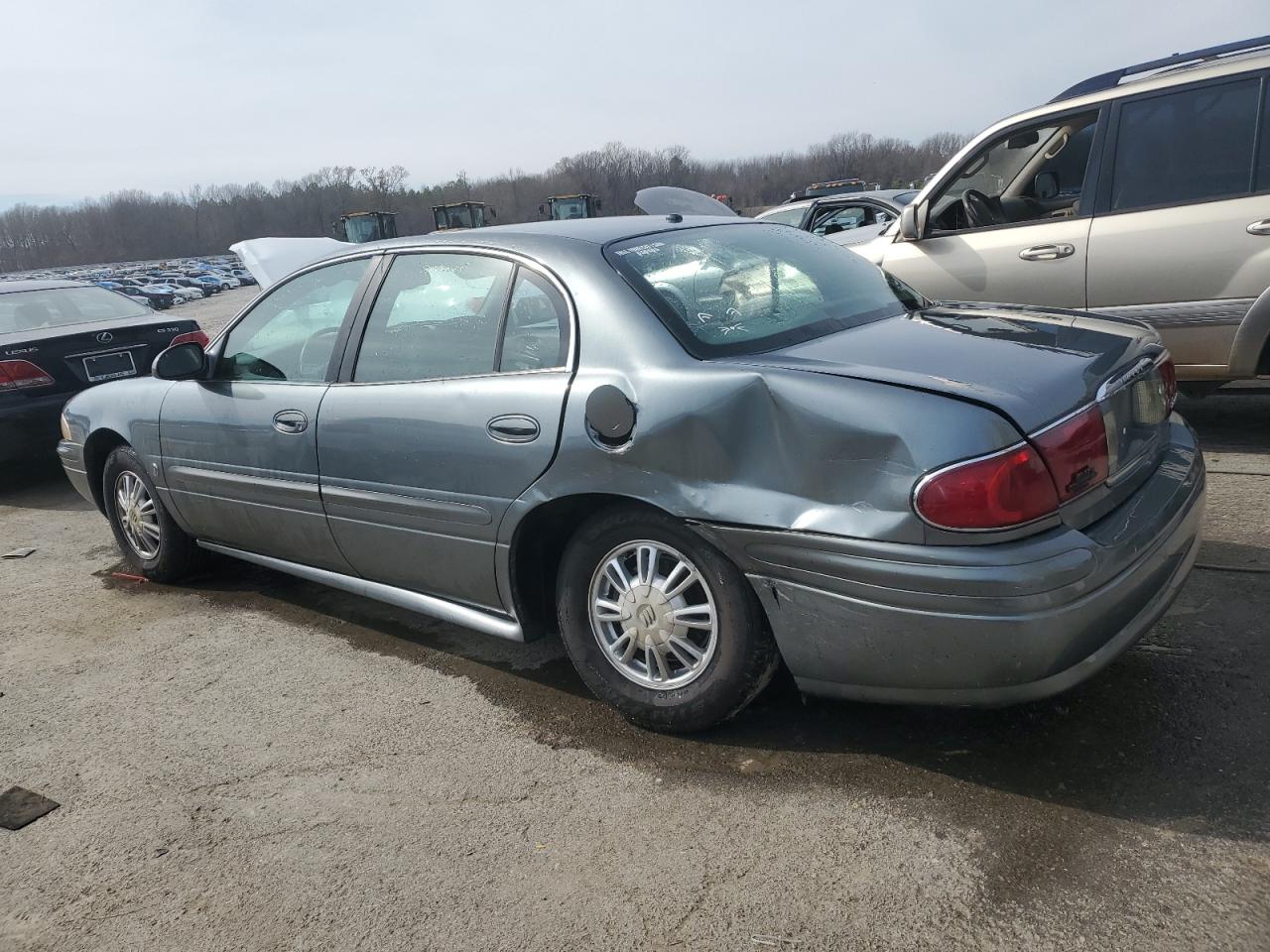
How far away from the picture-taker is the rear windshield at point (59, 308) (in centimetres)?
745

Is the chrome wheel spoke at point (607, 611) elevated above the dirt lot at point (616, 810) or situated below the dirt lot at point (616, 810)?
above

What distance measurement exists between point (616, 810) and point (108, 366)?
20.2 feet

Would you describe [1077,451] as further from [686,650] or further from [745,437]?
[686,650]

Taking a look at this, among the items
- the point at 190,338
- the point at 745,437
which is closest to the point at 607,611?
the point at 745,437

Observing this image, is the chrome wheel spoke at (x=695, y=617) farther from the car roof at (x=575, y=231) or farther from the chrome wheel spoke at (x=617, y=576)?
the car roof at (x=575, y=231)

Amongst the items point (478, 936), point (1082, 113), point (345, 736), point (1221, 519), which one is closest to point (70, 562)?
point (345, 736)

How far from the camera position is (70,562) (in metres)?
5.45

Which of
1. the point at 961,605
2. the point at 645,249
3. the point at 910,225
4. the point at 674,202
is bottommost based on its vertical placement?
the point at 961,605

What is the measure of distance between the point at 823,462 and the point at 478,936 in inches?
53.9

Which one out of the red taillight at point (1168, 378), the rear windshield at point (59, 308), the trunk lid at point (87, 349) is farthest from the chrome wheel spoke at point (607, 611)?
the rear windshield at point (59, 308)

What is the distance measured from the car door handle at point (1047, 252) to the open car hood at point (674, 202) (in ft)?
5.57

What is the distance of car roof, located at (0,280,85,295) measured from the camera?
779 centimetres

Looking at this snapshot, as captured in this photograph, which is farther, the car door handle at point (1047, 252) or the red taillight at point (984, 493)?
the car door handle at point (1047, 252)

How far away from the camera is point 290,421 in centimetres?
385
